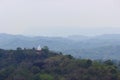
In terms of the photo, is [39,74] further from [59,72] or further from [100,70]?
[100,70]

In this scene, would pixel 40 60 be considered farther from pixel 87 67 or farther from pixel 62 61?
pixel 87 67

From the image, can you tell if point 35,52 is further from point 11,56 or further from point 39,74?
point 39,74

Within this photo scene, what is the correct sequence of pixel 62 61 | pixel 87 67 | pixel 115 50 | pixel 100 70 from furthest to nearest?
1. pixel 115 50
2. pixel 62 61
3. pixel 87 67
4. pixel 100 70

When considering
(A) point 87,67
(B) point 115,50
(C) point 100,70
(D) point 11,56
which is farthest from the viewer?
(B) point 115,50

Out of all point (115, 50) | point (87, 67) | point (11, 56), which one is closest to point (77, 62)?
point (87, 67)

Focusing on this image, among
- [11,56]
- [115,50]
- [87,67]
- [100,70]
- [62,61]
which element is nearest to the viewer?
[100,70]

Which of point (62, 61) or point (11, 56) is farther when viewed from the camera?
point (11, 56)

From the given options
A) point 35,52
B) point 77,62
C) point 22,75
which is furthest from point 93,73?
point 35,52

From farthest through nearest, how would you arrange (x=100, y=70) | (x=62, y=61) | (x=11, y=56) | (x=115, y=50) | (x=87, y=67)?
(x=115, y=50) → (x=11, y=56) → (x=62, y=61) → (x=87, y=67) → (x=100, y=70)

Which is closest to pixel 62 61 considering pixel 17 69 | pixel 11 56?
pixel 17 69
